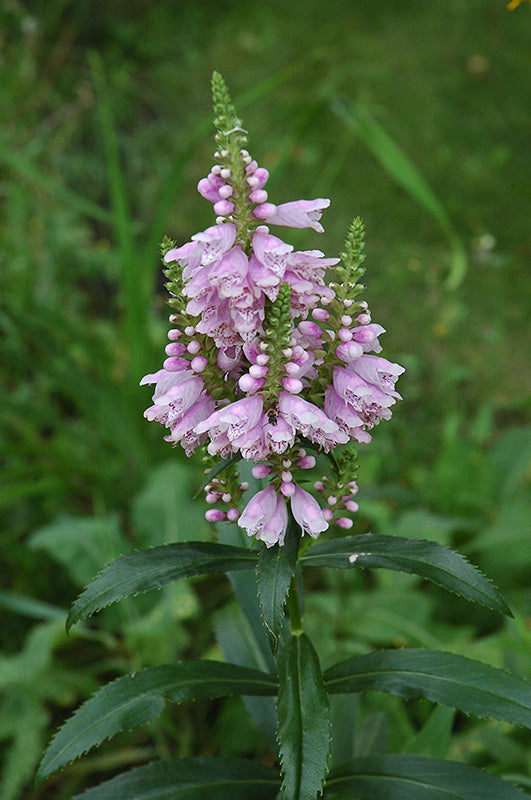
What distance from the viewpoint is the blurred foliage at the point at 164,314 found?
2.12 m

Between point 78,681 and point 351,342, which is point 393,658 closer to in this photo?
point 351,342

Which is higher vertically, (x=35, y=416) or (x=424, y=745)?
(x=35, y=416)

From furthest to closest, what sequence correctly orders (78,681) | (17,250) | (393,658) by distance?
(17,250), (78,681), (393,658)

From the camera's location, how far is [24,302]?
9.29ft

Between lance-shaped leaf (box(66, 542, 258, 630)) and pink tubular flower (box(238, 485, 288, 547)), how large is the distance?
0.32 ft

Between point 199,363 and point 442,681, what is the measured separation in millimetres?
598

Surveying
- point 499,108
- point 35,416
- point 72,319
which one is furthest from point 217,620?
point 499,108

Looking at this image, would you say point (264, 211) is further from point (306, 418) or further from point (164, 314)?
point (164, 314)

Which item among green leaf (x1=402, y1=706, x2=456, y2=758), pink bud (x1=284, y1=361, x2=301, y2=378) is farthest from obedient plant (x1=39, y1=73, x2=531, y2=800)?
green leaf (x1=402, y1=706, x2=456, y2=758)

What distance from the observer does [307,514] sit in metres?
1.02

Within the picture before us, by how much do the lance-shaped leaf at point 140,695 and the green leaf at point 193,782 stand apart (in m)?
0.17

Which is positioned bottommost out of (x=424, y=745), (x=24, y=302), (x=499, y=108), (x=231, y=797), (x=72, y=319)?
(x=231, y=797)

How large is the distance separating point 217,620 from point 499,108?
3.85 meters

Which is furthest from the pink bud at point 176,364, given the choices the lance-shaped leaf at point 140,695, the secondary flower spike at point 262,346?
the lance-shaped leaf at point 140,695
